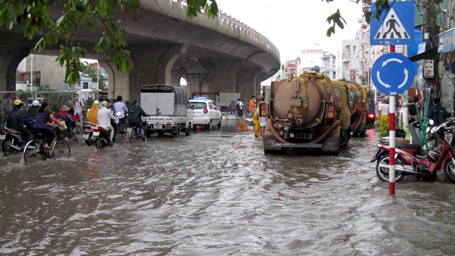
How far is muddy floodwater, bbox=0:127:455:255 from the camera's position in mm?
6195

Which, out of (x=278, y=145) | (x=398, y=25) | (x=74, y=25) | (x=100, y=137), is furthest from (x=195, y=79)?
(x=74, y=25)

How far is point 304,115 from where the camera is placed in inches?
600

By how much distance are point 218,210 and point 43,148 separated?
24.4ft

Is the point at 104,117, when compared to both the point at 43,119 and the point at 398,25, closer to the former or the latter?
the point at 43,119

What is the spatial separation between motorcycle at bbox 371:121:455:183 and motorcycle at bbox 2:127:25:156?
31.4ft

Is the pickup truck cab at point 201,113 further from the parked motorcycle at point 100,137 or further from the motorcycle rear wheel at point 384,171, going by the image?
the motorcycle rear wheel at point 384,171

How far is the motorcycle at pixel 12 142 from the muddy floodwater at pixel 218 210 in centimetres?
101

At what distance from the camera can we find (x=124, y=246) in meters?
6.17

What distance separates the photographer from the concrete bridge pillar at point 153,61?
37875mm

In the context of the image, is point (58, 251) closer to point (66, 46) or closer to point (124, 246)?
point (124, 246)

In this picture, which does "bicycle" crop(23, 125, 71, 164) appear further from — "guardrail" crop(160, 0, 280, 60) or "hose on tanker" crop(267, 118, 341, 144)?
"guardrail" crop(160, 0, 280, 60)

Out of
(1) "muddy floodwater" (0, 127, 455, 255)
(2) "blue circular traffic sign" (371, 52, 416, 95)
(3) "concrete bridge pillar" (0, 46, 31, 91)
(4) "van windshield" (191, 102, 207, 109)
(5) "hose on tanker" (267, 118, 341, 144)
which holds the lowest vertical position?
(1) "muddy floodwater" (0, 127, 455, 255)

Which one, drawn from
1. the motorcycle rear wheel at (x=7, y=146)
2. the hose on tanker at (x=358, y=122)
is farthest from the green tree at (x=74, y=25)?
the hose on tanker at (x=358, y=122)

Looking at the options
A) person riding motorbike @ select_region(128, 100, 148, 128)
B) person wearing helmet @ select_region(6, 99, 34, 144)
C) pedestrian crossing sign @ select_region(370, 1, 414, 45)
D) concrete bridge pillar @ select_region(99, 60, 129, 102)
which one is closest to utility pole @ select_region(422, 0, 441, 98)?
pedestrian crossing sign @ select_region(370, 1, 414, 45)
